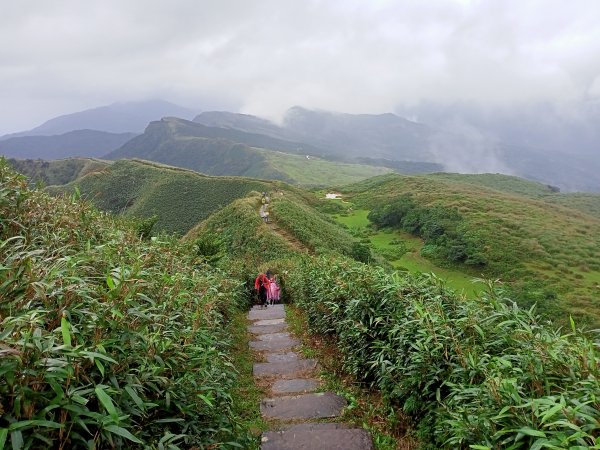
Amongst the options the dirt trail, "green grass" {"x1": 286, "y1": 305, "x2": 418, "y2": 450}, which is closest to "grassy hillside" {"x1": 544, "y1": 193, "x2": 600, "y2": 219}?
the dirt trail

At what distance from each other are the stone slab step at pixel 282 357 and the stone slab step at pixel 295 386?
1.12 m

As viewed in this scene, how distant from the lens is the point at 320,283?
8047 mm

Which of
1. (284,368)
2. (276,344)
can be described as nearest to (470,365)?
(284,368)

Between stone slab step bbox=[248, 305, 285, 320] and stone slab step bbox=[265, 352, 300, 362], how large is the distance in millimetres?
3554

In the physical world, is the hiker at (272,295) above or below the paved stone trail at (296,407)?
below

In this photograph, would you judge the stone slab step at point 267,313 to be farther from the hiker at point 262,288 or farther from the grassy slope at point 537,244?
the grassy slope at point 537,244

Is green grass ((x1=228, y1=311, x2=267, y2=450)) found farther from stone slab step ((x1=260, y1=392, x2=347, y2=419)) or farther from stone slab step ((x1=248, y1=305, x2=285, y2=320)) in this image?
stone slab step ((x1=248, y1=305, x2=285, y2=320))

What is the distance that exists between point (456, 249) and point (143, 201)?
5530 centimetres

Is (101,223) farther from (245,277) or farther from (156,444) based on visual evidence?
(245,277)

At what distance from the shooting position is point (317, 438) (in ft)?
14.1

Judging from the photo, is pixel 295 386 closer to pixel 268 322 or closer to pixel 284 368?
pixel 284 368

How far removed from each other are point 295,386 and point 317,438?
6.07 feet

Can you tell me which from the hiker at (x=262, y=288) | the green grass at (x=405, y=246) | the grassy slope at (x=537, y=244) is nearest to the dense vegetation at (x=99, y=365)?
the hiker at (x=262, y=288)

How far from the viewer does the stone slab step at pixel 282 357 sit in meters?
7.53
